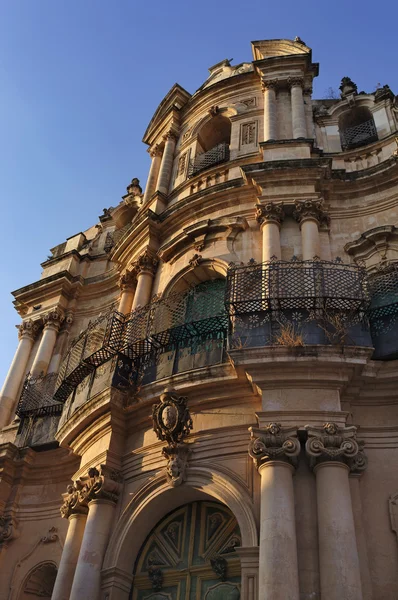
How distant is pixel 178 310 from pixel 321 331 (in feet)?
11.3

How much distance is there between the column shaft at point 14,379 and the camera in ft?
49.1

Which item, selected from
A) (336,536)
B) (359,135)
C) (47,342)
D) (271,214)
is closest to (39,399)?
(47,342)

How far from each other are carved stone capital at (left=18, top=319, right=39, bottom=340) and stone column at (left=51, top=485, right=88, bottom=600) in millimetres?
7219

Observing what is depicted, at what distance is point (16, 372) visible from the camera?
15.9 meters

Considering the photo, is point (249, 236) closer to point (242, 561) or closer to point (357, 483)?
point (357, 483)

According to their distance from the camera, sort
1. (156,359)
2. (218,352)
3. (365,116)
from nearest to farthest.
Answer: (218,352), (156,359), (365,116)

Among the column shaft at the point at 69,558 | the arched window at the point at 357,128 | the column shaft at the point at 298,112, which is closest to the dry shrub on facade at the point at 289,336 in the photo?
the column shaft at the point at 69,558

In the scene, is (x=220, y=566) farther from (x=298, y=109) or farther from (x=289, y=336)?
(x=298, y=109)

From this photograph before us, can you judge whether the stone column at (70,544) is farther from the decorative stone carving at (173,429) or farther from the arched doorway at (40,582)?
the arched doorway at (40,582)

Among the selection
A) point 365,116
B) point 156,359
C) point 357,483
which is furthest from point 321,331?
point 365,116

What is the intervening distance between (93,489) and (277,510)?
347 cm

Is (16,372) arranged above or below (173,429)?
above

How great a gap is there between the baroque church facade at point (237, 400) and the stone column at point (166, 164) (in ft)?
1.60

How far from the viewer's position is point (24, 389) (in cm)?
1430
